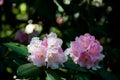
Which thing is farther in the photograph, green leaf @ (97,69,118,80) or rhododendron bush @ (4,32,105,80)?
green leaf @ (97,69,118,80)

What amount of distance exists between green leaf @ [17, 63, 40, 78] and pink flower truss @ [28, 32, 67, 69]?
0.10ft

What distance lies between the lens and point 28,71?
7.67 feet

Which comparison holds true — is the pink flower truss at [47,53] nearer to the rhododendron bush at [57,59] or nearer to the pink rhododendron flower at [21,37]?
the rhododendron bush at [57,59]

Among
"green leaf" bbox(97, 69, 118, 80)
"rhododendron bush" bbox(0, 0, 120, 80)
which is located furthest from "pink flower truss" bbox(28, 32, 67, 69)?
"green leaf" bbox(97, 69, 118, 80)

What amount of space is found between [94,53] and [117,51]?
0.72m

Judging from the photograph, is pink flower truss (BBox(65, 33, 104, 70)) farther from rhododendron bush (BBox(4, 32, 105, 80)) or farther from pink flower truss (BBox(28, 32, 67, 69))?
pink flower truss (BBox(28, 32, 67, 69))

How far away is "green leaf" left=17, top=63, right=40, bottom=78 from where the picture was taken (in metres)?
2.33

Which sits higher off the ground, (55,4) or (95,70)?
(55,4)

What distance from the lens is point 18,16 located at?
4.24 meters

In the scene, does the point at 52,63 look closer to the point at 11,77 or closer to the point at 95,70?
the point at 95,70

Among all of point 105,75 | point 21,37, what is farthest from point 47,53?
point 21,37

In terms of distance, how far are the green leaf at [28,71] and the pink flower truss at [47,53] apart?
31 mm

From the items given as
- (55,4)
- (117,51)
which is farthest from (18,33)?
(117,51)

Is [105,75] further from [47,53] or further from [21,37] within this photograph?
[21,37]
